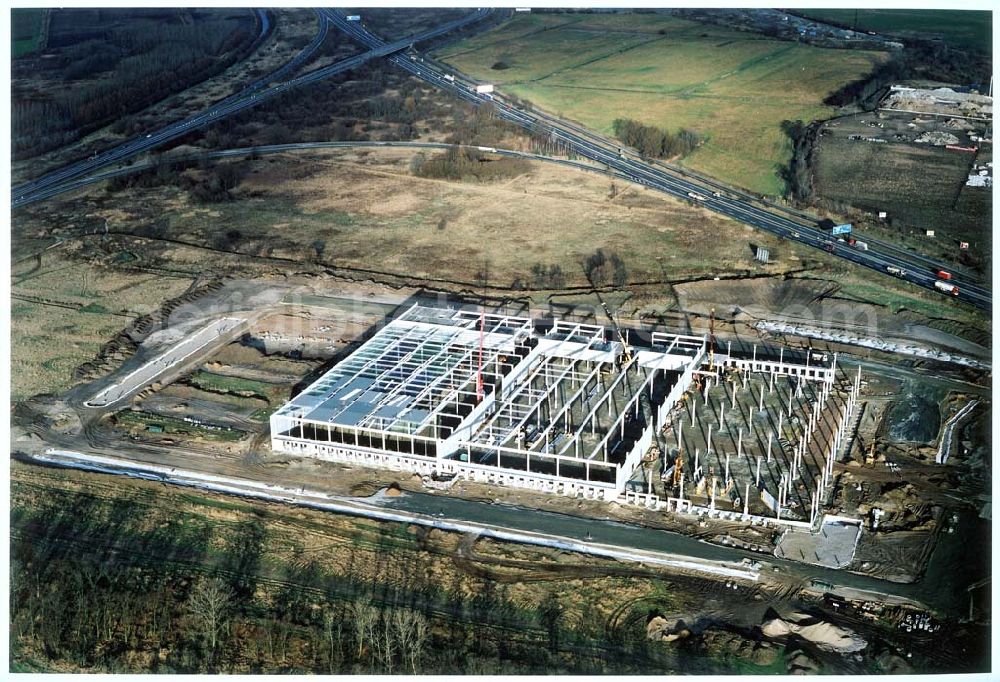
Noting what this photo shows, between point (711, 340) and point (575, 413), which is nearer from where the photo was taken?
point (575, 413)

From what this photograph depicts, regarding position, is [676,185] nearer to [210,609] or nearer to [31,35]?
[31,35]

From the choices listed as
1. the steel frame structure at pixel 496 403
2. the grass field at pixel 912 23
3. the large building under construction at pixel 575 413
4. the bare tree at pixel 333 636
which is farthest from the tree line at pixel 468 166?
the bare tree at pixel 333 636

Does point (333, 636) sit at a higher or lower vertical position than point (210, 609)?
lower

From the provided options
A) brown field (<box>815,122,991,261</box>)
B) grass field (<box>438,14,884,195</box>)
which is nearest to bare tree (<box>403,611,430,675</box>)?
brown field (<box>815,122,991,261</box>)

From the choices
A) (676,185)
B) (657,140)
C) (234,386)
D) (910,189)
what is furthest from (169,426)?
(910,189)

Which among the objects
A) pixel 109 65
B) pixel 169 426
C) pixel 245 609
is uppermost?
pixel 109 65

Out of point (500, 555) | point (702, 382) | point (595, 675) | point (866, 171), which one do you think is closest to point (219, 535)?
point (500, 555)

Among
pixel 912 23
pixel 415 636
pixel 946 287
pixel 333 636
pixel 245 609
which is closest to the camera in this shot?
pixel 415 636
